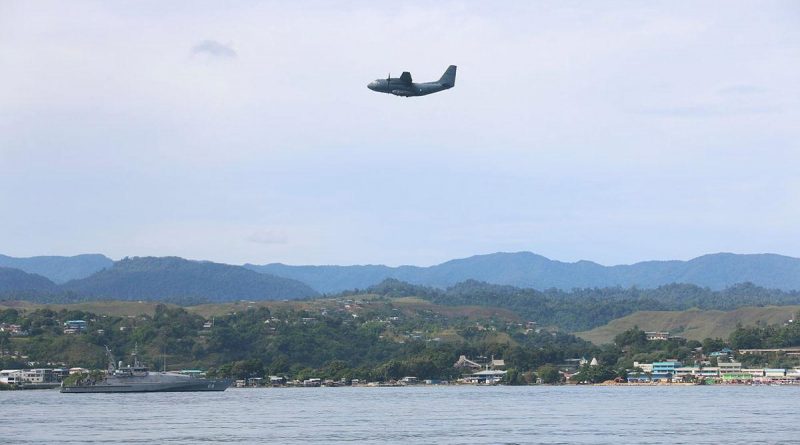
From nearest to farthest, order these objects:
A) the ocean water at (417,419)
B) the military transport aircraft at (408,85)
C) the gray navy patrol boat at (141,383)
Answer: the ocean water at (417,419)
the military transport aircraft at (408,85)
the gray navy patrol boat at (141,383)

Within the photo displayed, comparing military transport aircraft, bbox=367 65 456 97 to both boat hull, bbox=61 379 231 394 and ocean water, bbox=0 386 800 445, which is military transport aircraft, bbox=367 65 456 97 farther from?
boat hull, bbox=61 379 231 394

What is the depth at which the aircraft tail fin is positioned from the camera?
406ft

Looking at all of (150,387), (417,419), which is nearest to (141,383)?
(150,387)

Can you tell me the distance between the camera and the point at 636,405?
13350 centimetres

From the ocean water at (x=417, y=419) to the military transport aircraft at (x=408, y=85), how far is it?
29.5m

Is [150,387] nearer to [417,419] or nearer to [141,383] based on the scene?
[141,383]

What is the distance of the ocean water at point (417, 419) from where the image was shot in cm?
9475

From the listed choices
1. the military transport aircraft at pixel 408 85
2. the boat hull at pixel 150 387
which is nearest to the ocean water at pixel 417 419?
the boat hull at pixel 150 387

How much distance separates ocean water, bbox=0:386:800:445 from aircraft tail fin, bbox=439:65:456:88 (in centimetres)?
3104

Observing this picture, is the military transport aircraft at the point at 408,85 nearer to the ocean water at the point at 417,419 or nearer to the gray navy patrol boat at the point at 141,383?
the ocean water at the point at 417,419

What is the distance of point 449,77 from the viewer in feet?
407

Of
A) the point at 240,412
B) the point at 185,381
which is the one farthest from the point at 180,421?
the point at 185,381

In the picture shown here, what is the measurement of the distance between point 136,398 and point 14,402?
629 inches

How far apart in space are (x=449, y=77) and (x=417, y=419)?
32664 millimetres
